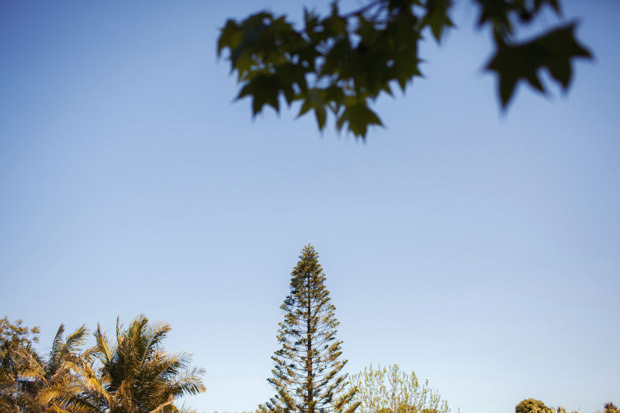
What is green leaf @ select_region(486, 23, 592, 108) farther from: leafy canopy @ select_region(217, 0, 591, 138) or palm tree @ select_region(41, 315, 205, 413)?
palm tree @ select_region(41, 315, 205, 413)

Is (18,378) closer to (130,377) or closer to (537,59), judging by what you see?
(130,377)

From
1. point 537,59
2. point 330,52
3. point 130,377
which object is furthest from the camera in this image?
point 130,377

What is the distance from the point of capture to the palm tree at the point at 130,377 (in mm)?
8734

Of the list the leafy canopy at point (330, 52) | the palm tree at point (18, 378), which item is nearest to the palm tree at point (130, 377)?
the palm tree at point (18, 378)

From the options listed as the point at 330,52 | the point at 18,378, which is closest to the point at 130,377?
the point at 18,378

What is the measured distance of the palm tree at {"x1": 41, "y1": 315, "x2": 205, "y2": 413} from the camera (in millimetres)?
8734

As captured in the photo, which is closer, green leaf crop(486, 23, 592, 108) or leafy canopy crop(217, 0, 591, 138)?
green leaf crop(486, 23, 592, 108)

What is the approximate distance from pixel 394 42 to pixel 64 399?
37.4 feet

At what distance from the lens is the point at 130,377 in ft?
31.1

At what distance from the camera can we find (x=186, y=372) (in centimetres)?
998

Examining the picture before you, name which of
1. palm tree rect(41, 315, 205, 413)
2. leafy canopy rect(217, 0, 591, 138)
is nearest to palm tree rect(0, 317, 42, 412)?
palm tree rect(41, 315, 205, 413)

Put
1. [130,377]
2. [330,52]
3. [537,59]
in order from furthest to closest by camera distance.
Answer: [130,377]
[330,52]
[537,59]

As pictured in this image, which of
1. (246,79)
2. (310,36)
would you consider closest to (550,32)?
(310,36)

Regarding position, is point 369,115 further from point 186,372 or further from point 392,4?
point 186,372
